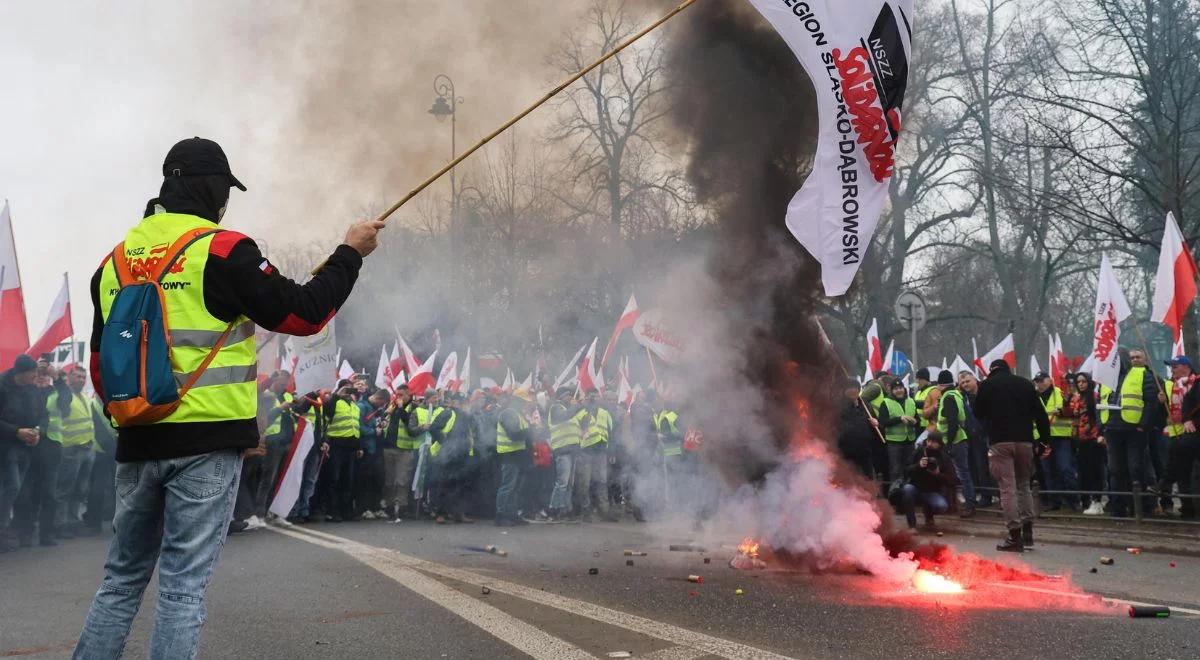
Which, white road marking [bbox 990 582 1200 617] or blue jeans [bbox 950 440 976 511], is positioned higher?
blue jeans [bbox 950 440 976 511]

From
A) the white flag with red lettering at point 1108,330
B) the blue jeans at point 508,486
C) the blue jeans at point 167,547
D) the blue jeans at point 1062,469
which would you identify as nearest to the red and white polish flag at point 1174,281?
the white flag with red lettering at point 1108,330

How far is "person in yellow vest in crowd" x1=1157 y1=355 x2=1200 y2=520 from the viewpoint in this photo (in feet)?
37.1

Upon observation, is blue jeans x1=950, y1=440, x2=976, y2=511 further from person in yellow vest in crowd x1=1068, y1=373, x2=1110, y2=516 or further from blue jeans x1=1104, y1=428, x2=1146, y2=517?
blue jeans x1=1104, y1=428, x2=1146, y2=517

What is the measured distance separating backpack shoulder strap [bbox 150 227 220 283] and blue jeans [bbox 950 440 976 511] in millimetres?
12002

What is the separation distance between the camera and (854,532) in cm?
779

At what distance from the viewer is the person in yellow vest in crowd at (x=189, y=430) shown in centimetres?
304

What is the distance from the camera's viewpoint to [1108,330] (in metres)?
12.5

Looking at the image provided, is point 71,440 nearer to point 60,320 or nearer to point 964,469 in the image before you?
point 60,320

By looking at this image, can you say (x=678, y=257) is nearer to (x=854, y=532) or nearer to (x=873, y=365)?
(x=854, y=532)

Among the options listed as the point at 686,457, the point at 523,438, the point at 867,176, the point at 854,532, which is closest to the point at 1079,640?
the point at 854,532

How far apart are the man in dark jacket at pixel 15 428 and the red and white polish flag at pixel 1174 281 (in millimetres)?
12221

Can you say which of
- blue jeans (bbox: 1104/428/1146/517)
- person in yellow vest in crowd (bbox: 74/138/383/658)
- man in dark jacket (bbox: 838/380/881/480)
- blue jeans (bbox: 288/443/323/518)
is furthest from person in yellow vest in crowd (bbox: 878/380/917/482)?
person in yellow vest in crowd (bbox: 74/138/383/658)

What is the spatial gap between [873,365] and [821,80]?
10316 millimetres

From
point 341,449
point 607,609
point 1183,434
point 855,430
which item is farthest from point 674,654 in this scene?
point 341,449
